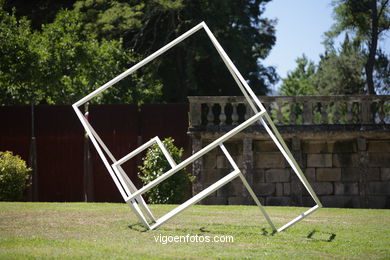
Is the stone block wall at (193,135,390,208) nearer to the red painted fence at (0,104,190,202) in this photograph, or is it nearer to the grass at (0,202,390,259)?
the red painted fence at (0,104,190,202)

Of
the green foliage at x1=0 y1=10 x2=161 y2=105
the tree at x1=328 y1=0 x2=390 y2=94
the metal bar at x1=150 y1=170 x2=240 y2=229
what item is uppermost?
the tree at x1=328 y1=0 x2=390 y2=94

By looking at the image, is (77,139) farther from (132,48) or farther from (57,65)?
(132,48)

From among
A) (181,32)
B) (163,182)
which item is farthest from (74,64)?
(163,182)

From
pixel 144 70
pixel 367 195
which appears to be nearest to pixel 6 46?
pixel 144 70

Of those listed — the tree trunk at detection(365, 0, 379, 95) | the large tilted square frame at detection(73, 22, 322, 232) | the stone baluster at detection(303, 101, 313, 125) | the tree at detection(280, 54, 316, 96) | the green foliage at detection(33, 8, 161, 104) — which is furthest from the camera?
the tree at detection(280, 54, 316, 96)

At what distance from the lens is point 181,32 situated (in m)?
21.9

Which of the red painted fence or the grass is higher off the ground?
the red painted fence

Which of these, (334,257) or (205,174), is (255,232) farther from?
(205,174)

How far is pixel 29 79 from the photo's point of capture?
16156mm

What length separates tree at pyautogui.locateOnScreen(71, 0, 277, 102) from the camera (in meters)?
20.8

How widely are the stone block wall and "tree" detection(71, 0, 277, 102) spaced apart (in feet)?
27.5

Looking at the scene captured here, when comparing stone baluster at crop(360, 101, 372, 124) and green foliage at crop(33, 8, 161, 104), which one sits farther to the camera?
green foliage at crop(33, 8, 161, 104)

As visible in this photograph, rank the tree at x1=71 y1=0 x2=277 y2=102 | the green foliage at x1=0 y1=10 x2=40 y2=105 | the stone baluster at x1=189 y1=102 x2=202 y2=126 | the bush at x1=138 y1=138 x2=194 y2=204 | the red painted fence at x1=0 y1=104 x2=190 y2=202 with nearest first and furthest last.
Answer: the bush at x1=138 y1=138 x2=194 y2=204, the stone baluster at x1=189 y1=102 x2=202 y2=126, the red painted fence at x1=0 y1=104 x2=190 y2=202, the green foliage at x1=0 y1=10 x2=40 y2=105, the tree at x1=71 y1=0 x2=277 y2=102

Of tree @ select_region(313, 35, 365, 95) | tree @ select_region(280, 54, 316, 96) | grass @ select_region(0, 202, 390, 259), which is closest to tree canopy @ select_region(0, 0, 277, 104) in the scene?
tree @ select_region(313, 35, 365, 95)
